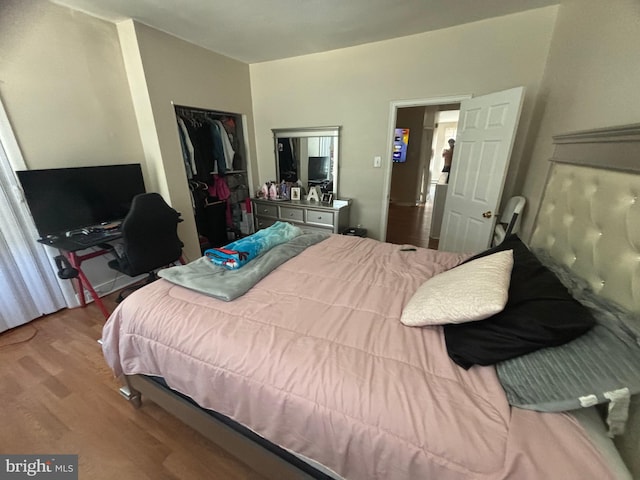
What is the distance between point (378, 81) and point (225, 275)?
2718mm

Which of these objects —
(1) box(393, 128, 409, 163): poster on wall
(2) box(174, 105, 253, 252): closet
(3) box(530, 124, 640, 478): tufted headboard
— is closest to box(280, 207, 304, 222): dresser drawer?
(2) box(174, 105, 253, 252): closet

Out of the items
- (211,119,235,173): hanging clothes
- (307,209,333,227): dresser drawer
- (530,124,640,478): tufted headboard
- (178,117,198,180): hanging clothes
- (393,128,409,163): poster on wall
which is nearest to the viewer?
(530,124,640,478): tufted headboard

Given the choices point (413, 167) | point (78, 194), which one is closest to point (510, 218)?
point (78, 194)

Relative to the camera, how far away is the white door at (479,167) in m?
2.06

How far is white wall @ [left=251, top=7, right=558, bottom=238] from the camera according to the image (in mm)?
2268

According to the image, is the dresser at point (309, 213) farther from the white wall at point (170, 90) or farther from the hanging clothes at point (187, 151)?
the white wall at point (170, 90)

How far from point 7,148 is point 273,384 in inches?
106

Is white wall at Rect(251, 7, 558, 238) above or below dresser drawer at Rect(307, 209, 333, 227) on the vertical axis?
above

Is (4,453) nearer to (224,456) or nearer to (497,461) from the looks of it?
(224,456)

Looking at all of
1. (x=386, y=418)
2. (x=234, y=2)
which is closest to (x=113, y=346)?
(x=386, y=418)

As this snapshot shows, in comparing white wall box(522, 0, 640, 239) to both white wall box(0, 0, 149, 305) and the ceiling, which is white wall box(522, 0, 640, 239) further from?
white wall box(0, 0, 149, 305)

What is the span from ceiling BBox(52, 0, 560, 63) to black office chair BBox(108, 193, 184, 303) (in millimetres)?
1552

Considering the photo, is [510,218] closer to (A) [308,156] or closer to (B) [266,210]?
(A) [308,156]

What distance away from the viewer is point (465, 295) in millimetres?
954
